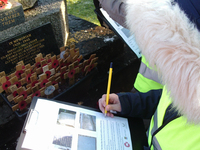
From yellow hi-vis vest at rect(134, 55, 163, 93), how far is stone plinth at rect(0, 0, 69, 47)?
55.0 inches

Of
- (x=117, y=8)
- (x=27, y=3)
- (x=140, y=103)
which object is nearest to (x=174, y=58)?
(x=140, y=103)

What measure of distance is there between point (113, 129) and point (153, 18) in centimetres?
71

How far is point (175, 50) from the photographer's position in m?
0.76

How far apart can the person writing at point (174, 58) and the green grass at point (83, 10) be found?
2980mm

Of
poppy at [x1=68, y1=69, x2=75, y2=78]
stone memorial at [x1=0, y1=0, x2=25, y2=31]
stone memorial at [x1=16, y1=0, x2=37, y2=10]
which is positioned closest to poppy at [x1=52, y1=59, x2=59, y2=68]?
poppy at [x1=68, y1=69, x2=75, y2=78]

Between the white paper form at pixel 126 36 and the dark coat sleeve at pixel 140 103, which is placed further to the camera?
the white paper form at pixel 126 36

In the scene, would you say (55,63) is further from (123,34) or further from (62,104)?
(62,104)

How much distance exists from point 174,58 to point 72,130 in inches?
27.3

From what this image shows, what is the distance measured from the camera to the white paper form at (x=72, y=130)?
91 centimetres

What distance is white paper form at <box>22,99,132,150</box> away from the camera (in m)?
0.91

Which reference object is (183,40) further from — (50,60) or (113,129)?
(50,60)

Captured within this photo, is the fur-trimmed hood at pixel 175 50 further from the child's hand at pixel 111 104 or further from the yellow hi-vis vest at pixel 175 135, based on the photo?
the child's hand at pixel 111 104

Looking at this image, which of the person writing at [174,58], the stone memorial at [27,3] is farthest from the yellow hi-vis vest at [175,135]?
the stone memorial at [27,3]

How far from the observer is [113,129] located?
108 cm
